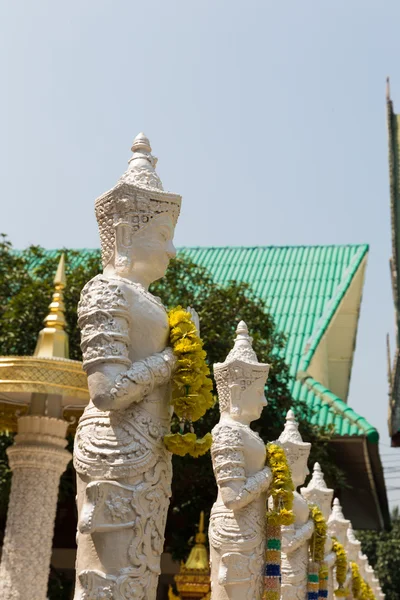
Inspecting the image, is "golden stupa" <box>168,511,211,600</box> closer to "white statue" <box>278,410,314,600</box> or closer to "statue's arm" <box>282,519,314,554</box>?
"white statue" <box>278,410,314,600</box>

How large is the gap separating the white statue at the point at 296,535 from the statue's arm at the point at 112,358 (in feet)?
11.0

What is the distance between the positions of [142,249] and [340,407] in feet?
33.9

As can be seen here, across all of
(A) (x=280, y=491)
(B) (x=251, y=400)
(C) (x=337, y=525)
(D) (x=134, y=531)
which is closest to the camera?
(D) (x=134, y=531)

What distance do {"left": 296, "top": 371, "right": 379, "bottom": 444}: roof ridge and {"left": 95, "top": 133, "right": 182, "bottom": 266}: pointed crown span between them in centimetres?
966

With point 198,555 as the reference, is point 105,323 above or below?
above

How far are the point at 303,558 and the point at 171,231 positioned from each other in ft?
13.3

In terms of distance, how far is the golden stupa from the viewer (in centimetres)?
1354

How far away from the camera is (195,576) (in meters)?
13.7

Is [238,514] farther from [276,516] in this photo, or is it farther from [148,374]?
[148,374]

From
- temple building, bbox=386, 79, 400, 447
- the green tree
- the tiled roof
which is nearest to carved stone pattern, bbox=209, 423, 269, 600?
the tiled roof

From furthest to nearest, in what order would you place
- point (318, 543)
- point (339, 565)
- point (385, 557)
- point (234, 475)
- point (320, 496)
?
point (385, 557) → point (339, 565) → point (320, 496) → point (318, 543) → point (234, 475)

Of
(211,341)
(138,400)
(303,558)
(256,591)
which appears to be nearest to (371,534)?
(211,341)

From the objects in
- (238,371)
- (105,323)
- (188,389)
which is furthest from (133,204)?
(238,371)

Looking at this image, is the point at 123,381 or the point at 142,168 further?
the point at 142,168
